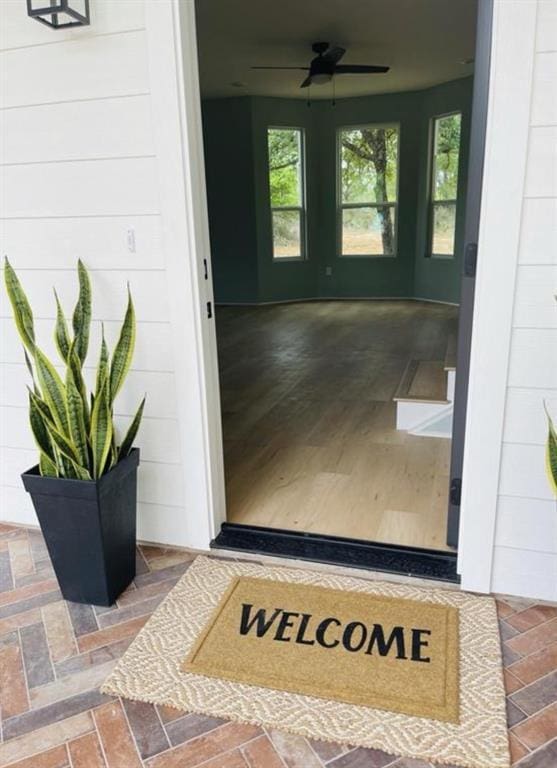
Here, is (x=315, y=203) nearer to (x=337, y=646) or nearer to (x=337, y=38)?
(x=337, y=38)

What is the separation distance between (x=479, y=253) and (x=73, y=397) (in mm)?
1358

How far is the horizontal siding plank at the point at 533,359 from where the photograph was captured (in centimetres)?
171

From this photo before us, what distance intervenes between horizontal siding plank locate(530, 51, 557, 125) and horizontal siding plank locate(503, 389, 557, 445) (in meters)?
0.79

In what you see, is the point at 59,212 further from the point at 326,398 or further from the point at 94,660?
the point at 326,398

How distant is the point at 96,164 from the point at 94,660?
164 centimetres

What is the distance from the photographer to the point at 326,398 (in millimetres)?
3990

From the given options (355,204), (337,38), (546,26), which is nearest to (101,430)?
(546,26)

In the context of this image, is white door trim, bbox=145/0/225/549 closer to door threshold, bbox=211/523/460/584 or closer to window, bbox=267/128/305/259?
door threshold, bbox=211/523/460/584

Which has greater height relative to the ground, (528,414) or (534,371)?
(534,371)

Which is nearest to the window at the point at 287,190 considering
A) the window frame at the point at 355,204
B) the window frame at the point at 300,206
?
the window frame at the point at 300,206

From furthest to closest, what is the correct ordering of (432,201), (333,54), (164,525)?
1. (432,201)
2. (333,54)
3. (164,525)

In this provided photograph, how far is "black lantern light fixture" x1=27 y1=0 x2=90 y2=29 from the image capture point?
1685 millimetres

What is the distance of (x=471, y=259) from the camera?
1.80m

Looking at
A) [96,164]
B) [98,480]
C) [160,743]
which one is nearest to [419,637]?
[160,743]
